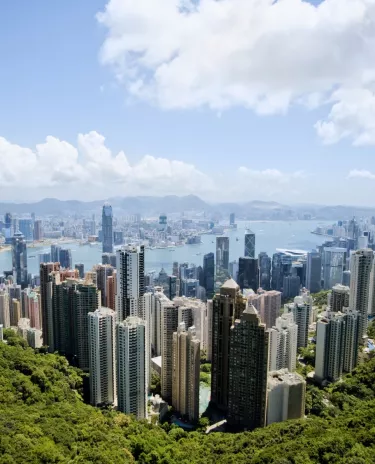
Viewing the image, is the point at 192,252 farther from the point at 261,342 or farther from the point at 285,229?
the point at 261,342

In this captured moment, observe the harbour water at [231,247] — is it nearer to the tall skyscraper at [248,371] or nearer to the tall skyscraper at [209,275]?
the tall skyscraper at [209,275]

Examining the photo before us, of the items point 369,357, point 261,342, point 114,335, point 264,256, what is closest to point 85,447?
point 114,335

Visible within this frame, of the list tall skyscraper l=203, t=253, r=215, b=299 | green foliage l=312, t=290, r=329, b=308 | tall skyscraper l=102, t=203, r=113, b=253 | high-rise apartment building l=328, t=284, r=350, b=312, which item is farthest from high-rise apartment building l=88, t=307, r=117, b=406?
tall skyscraper l=102, t=203, r=113, b=253

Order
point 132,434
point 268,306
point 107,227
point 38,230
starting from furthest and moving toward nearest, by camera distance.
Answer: point 38,230, point 107,227, point 268,306, point 132,434

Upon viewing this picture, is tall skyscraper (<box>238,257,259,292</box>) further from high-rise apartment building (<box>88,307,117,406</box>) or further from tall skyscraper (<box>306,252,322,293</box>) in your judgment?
high-rise apartment building (<box>88,307,117,406</box>)

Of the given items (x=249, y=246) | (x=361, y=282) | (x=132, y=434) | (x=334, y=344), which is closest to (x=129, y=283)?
(x=132, y=434)

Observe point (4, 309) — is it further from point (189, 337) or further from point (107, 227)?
point (107, 227)
